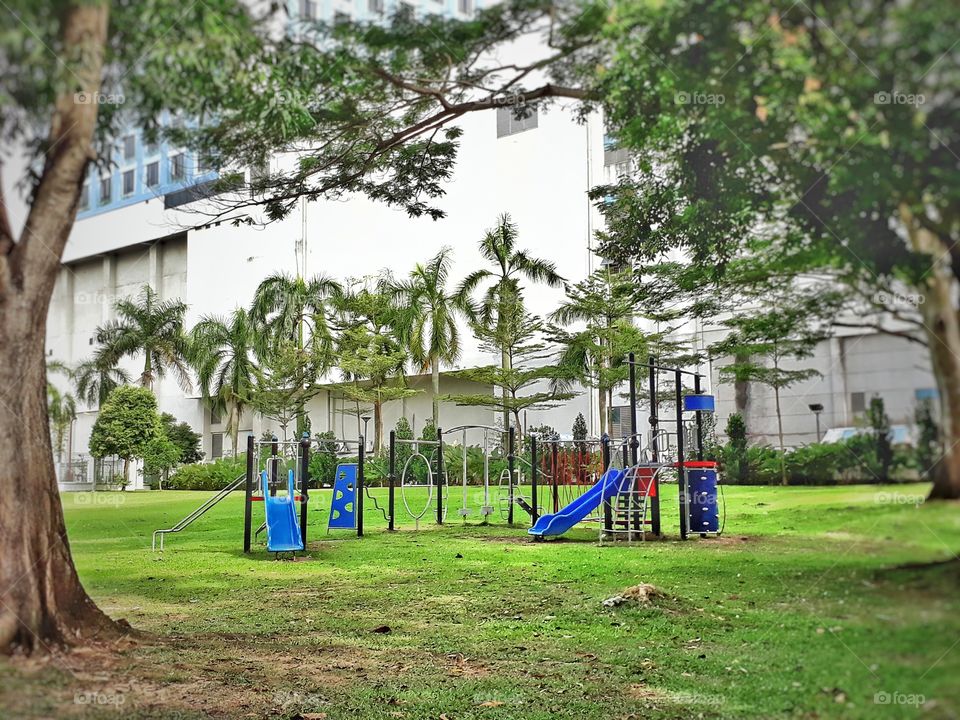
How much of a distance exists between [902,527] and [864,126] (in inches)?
39.6

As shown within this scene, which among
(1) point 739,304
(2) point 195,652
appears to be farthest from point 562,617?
(1) point 739,304

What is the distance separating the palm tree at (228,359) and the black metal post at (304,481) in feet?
1.19

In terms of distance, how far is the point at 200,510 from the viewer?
13.0ft

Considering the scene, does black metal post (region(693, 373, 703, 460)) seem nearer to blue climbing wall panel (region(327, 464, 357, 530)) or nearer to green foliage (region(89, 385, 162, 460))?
blue climbing wall panel (region(327, 464, 357, 530))

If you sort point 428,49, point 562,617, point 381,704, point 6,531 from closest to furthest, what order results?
point 6,531 → point 428,49 → point 381,704 → point 562,617

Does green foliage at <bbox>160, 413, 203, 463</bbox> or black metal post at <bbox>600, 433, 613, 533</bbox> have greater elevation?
green foliage at <bbox>160, 413, 203, 463</bbox>

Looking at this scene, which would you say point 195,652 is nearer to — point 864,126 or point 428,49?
point 428,49

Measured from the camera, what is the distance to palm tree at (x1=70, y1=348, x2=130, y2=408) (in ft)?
10.0

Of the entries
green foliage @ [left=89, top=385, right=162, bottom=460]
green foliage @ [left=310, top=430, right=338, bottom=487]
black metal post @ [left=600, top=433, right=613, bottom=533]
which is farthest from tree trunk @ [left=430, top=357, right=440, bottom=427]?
green foliage @ [left=89, top=385, right=162, bottom=460]

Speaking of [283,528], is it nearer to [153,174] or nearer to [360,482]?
[360,482]

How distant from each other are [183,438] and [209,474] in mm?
316

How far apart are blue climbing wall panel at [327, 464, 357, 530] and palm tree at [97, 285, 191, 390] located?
3.34ft

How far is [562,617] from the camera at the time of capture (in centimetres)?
466

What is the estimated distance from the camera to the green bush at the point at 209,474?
12.2ft
